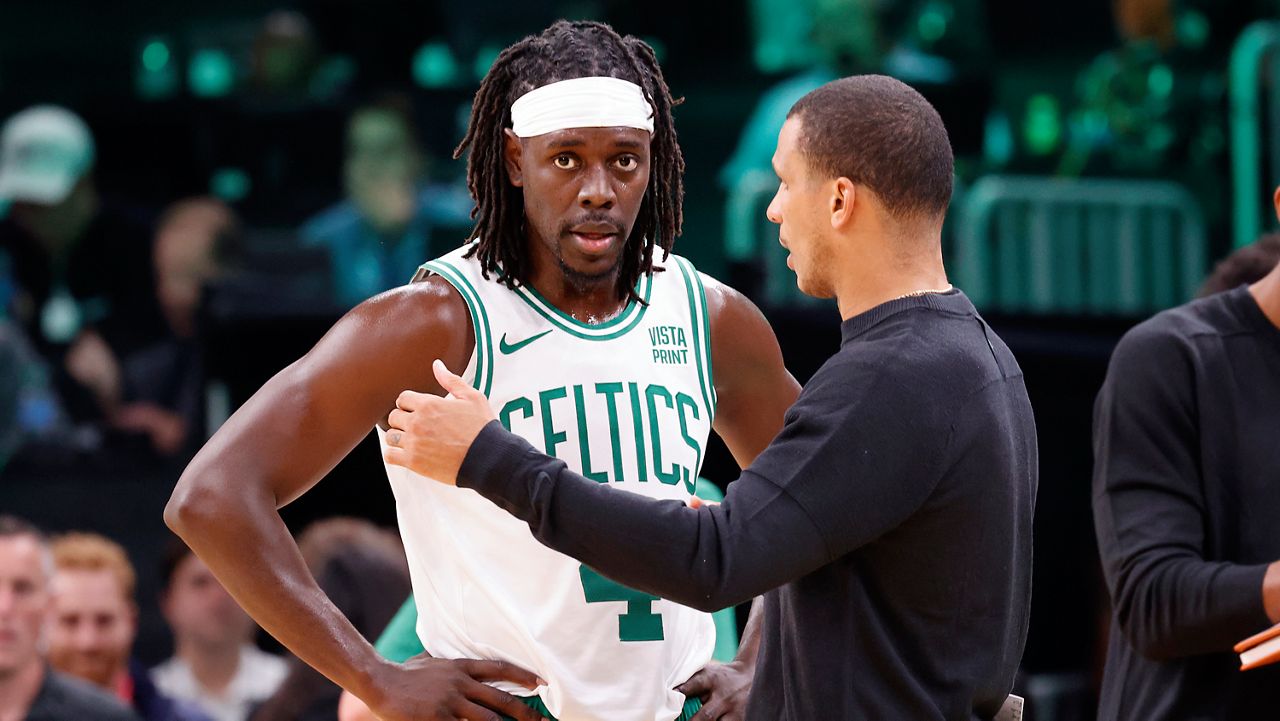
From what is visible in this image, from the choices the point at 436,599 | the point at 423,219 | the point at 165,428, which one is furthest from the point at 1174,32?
the point at 436,599

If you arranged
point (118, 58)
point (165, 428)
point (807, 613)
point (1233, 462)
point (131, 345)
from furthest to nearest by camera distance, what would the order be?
point (118, 58), point (131, 345), point (165, 428), point (1233, 462), point (807, 613)

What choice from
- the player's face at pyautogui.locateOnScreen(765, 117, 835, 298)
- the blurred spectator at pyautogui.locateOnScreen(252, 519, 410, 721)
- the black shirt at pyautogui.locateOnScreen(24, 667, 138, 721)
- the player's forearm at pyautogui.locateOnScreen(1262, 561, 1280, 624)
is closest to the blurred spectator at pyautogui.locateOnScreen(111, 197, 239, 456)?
the black shirt at pyautogui.locateOnScreen(24, 667, 138, 721)

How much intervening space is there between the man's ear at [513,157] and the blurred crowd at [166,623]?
170 cm

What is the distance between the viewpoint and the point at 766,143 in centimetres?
693

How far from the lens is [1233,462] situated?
8.81 feet

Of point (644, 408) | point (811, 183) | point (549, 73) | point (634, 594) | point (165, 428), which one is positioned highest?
point (549, 73)

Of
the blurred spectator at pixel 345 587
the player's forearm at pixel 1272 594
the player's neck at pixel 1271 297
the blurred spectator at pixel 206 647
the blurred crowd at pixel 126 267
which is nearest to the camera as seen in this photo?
the player's forearm at pixel 1272 594

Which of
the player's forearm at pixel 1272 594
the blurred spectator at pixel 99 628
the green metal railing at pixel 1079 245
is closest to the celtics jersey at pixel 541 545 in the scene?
the player's forearm at pixel 1272 594

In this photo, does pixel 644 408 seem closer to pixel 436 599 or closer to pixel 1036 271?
pixel 436 599

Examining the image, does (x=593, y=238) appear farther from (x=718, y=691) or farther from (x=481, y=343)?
(x=718, y=691)

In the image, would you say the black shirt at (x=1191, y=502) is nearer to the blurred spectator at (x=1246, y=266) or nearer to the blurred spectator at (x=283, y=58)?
the blurred spectator at (x=1246, y=266)

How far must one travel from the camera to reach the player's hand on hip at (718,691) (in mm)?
2662

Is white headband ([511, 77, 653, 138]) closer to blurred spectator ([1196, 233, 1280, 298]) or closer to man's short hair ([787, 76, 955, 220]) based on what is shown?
man's short hair ([787, 76, 955, 220])

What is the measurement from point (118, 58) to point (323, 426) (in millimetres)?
6693
